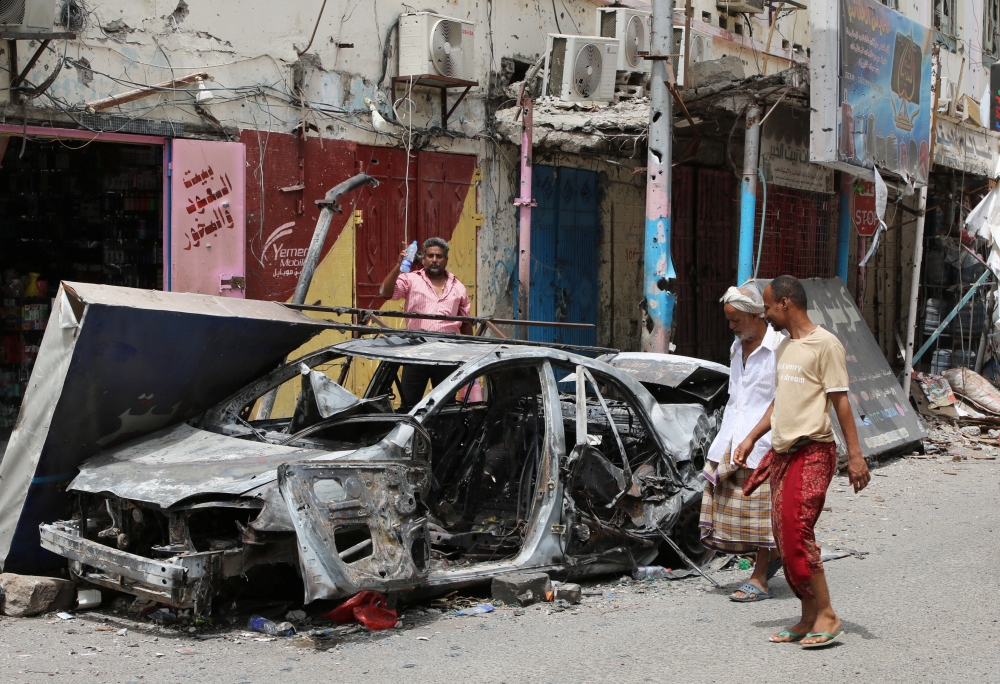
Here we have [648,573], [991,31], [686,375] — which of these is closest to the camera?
[648,573]

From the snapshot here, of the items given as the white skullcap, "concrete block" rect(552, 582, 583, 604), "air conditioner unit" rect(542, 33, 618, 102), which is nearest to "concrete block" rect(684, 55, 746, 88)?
"air conditioner unit" rect(542, 33, 618, 102)

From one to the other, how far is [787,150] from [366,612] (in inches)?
347

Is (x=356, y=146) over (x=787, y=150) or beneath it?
beneath

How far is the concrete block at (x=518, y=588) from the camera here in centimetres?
591

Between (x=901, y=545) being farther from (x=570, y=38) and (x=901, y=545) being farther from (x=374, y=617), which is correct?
(x=570, y=38)

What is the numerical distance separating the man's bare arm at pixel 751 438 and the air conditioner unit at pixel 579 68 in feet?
22.1

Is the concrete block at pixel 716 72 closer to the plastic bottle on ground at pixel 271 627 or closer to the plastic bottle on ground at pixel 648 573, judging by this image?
the plastic bottle on ground at pixel 648 573

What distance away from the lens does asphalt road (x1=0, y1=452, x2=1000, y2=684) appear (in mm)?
4930

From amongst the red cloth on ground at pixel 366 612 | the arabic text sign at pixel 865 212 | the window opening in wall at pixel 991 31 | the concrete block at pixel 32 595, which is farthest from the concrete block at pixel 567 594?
the window opening in wall at pixel 991 31

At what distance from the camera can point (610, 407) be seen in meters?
7.66

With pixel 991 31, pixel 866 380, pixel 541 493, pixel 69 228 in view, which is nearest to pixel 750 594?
pixel 541 493

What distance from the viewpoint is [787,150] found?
12.7 m

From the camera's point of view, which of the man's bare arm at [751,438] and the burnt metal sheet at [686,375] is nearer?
the man's bare arm at [751,438]

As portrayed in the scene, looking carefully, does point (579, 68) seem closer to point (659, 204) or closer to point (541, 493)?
point (659, 204)
